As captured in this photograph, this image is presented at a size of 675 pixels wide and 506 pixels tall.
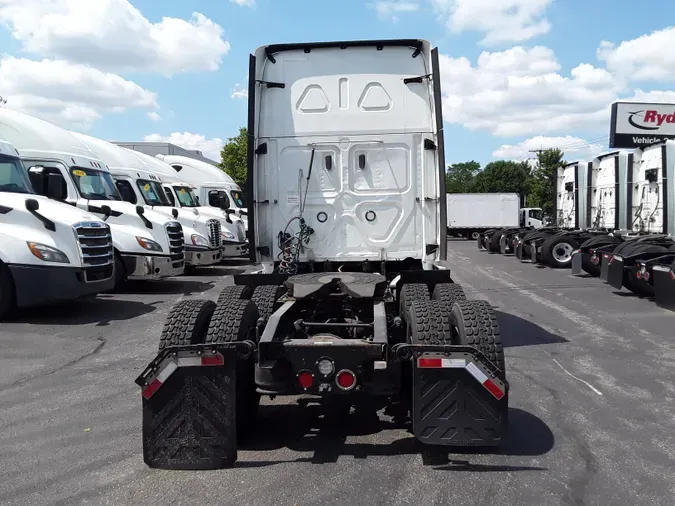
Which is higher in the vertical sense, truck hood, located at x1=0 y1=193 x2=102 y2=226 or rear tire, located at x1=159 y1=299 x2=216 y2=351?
truck hood, located at x1=0 y1=193 x2=102 y2=226

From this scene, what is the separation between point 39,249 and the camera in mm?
9680

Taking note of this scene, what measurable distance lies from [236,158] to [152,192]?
99.2ft

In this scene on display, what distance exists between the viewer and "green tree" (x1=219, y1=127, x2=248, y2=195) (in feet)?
149

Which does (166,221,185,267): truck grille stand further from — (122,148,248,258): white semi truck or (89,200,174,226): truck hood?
(122,148,248,258): white semi truck

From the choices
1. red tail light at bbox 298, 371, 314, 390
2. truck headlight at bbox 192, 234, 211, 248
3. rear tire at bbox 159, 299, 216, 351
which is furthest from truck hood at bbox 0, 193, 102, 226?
red tail light at bbox 298, 371, 314, 390

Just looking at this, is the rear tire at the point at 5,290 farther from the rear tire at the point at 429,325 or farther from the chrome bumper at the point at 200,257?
the rear tire at the point at 429,325

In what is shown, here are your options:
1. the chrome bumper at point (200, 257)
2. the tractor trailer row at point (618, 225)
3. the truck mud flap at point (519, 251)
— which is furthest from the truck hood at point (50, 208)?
the truck mud flap at point (519, 251)

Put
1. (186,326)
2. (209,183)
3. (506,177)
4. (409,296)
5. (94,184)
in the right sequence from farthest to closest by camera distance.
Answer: (506,177), (209,183), (94,184), (409,296), (186,326)

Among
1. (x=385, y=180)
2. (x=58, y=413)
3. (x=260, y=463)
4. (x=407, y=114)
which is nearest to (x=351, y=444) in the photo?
(x=260, y=463)

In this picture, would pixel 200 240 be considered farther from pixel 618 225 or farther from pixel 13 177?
pixel 618 225

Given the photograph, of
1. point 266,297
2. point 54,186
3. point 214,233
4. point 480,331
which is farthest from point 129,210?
point 480,331

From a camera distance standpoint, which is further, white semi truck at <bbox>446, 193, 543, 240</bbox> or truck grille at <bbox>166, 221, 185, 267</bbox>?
white semi truck at <bbox>446, 193, 543, 240</bbox>

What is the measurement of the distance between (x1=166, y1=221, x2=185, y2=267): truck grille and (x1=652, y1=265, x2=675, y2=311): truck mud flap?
9735 millimetres

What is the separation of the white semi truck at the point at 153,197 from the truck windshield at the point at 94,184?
47.1 inches
